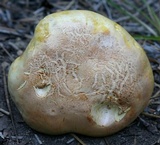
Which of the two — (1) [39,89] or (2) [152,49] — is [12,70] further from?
(2) [152,49]

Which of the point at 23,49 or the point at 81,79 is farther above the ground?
the point at 81,79

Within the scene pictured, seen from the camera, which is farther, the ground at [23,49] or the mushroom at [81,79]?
the ground at [23,49]

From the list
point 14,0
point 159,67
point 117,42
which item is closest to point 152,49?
point 159,67

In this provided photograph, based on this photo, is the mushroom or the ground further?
the ground

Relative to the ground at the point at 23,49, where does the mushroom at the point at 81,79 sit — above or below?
above

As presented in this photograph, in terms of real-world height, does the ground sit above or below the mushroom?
below
